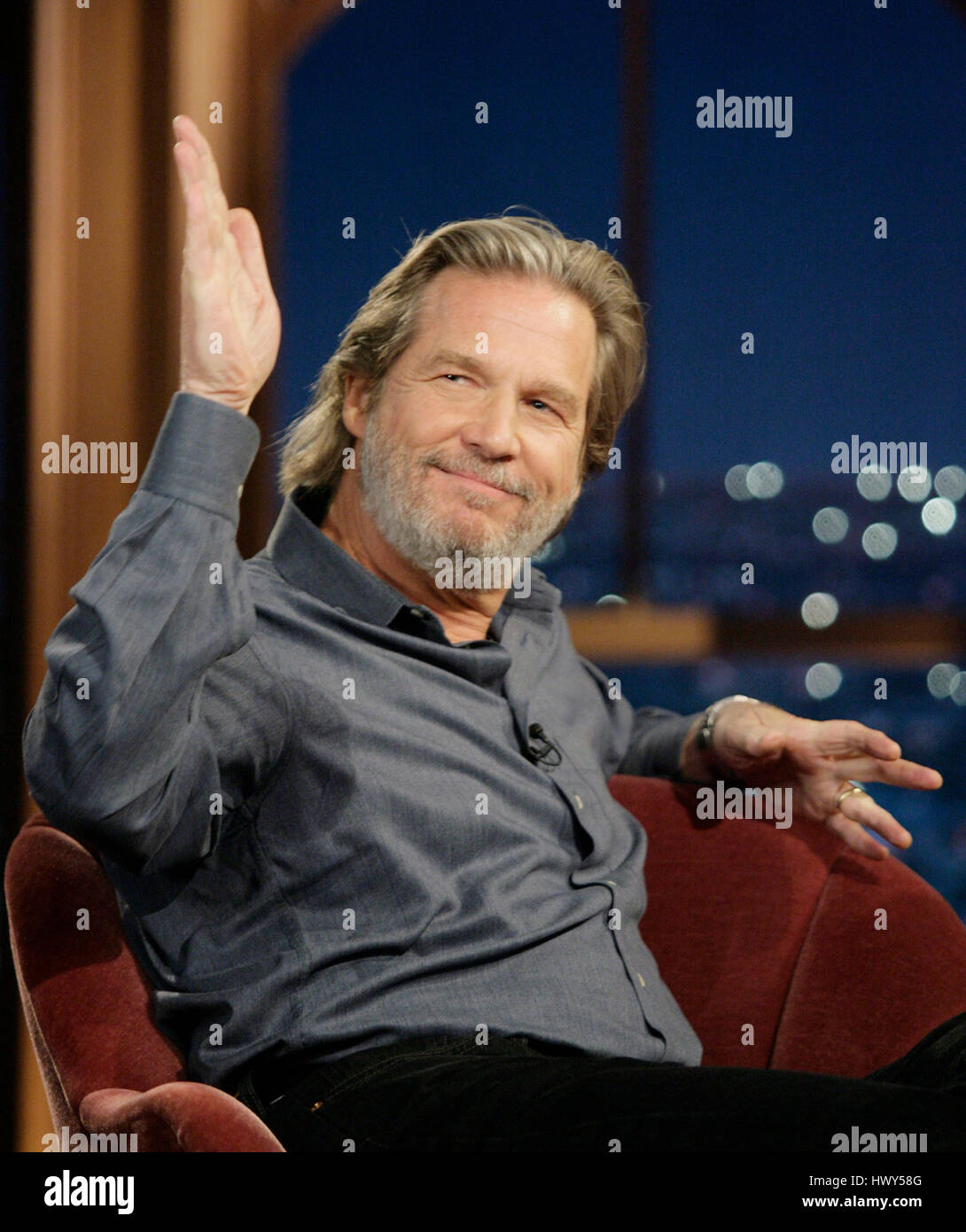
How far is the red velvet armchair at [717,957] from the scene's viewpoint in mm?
1262

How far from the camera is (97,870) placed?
4.32ft

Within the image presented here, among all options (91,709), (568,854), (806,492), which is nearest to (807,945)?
(568,854)

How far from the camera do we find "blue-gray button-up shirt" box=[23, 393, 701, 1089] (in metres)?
1.02

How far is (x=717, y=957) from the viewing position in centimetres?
157

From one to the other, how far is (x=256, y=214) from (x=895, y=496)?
1427mm

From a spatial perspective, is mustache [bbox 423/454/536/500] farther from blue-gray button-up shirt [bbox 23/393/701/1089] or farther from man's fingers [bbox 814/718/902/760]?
man's fingers [bbox 814/718/902/760]

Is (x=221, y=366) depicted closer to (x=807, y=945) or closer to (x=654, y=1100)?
(x=654, y=1100)

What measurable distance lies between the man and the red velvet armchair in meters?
0.06

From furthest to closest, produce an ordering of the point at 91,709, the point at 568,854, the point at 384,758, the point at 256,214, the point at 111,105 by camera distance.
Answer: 1. the point at 256,214
2. the point at 111,105
3. the point at 568,854
4. the point at 384,758
5. the point at 91,709

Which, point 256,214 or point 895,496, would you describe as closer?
point 256,214

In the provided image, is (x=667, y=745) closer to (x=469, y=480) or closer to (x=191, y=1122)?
(x=469, y=480)

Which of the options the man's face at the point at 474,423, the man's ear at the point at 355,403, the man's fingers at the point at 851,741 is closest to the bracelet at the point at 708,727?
the man's fingers at the point at 851,741

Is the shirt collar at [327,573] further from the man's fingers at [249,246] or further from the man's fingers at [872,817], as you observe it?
the man's fingers at [872,817]

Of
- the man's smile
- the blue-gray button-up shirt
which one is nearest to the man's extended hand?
the blue-gray button-up shirt
